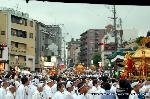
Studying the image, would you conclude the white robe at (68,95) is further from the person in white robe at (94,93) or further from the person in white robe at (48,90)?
the person in white robe at (48,90)

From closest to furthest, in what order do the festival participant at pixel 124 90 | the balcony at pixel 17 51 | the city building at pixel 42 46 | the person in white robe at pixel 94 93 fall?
1. the festival participant at pixel 124 90
2. the person in white robe at pixel 94 93
3. the balcony at pixel 17 51
4. the city building at pixel 42 46

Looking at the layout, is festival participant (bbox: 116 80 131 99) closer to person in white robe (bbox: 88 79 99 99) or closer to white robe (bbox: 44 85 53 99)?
person in white robe (bbox: 88 79 99 99)

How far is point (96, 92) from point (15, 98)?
3.01m

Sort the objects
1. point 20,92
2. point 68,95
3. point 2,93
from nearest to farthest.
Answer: point 68,95
point 2,93
point 20,92

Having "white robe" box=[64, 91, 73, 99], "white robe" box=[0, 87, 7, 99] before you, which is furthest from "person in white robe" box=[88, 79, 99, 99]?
"white robe" box=[0, 87, 7, 99]

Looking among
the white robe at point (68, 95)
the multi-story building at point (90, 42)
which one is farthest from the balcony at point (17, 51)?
the multi-story building at point (90, 42)

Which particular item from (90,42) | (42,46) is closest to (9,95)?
(42,46)

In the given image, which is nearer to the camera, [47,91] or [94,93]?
[94,93]

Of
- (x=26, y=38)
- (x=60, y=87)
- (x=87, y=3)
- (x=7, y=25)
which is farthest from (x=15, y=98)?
(x=26, y=38)

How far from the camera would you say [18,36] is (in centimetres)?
7656

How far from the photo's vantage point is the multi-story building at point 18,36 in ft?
234

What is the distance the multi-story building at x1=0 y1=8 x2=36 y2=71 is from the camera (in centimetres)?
7125

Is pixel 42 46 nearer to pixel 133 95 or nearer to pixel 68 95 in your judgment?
pixel 68 95

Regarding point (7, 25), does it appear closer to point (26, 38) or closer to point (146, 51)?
point (26, 38)
